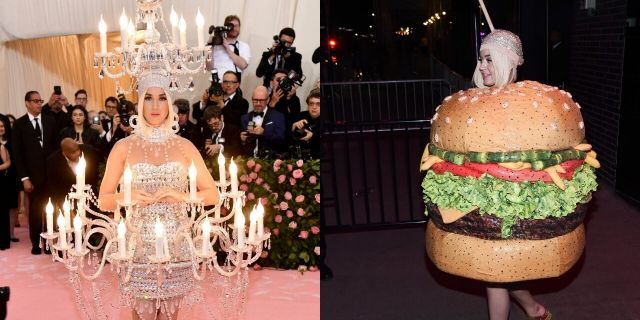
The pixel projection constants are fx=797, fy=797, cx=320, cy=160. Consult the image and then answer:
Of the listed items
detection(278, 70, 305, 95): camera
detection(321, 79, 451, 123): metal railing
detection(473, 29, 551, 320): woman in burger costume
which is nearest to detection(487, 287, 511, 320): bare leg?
detection(473, 29, 551, 320): woman in burger costume

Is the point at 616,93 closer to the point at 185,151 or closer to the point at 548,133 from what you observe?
the point at 548,133

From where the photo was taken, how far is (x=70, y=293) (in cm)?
707

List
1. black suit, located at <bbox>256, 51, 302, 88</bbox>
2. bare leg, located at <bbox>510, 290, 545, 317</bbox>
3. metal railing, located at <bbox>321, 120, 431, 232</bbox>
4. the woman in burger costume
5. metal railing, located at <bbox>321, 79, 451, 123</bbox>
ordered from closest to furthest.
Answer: the woman in burger costume → bare leg, located at <bbox>510, 290, 545, 317</bbox> → metal railing, located at <bbox>321, 120, 431, 232</bbox> → black suit, located at <bbox>256, 51, 302, 88</bbox> → metal railing, located at <bbox>321, 79, 451, 123</bbox>

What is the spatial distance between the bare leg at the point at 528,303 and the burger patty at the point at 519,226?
2.43ft

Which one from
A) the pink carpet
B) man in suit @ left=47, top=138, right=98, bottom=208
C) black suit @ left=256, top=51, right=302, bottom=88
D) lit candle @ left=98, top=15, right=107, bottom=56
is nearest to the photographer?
lit candle @ left=98, top=15, right=107, bottom=56

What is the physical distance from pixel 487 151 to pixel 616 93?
5379mm

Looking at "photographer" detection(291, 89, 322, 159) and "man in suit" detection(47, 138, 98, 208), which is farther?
"man in suit" detection(47, 138, 98, 208)

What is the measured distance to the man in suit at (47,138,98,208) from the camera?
27.0 feet

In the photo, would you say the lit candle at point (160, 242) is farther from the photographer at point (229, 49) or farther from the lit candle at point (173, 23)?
the photographer at point (229, 49)

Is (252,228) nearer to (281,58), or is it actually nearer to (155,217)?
(155,217)

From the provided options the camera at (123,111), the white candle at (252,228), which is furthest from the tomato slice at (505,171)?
the camera at (123,111)

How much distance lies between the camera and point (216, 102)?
8047 millimetres

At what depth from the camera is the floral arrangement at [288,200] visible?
770 cm

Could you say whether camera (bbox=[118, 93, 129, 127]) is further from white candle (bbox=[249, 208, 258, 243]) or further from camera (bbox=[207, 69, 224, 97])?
white candle (bbox=[249, 208, 258, 243])
